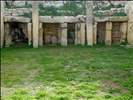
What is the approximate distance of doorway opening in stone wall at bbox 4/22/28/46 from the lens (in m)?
18.3

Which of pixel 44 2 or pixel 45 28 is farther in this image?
pixel 44 2

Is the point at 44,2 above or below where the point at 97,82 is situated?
above

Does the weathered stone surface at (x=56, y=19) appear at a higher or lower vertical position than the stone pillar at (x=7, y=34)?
higher

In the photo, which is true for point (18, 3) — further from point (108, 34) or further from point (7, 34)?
point (108, 34)

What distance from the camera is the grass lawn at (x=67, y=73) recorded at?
8148mm

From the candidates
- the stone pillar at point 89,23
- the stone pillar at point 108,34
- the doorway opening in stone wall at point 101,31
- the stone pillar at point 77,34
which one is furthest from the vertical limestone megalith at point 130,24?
the stone pillar at point 77,34

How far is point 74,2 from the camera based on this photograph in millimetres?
22062

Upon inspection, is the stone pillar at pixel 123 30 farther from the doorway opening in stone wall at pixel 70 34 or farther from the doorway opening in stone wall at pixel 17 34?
the doorway opening in stone wall at pixel 17 34

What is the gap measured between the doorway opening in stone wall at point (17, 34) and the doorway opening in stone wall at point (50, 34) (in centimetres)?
143

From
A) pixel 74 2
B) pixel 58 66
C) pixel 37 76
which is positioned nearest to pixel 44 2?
pixel 74 2

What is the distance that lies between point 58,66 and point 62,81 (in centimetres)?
257

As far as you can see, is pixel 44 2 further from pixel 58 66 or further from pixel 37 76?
pixel 37 76

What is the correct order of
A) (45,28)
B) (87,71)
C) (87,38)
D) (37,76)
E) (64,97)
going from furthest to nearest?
1. (45,28)
2. (87,38)
3. (87,71)
4. (37,76)
5. (64,97)

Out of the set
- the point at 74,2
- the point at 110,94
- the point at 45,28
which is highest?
the point at 74,2
